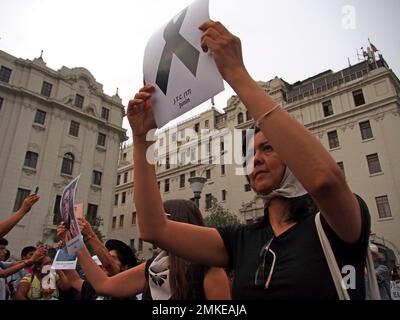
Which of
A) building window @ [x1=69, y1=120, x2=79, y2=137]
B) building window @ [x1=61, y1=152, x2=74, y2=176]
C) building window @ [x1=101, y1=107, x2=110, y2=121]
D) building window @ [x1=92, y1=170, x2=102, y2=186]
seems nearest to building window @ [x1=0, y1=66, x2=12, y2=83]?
building window @ [x1=69, y1=120, x2=79, y2=137]

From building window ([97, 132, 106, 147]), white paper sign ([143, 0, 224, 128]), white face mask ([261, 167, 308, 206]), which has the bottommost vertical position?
white face mask ([261, 167, 308, 206])

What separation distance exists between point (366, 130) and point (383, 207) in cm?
638

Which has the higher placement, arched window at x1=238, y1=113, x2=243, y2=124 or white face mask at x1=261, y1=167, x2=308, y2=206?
arched window at x1=238, y1=113, x2=243, y2=124

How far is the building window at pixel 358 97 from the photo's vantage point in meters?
24.9

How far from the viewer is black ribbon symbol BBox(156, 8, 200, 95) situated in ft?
4.50

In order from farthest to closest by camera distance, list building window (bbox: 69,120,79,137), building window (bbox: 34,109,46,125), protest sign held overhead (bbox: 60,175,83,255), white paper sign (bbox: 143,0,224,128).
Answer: building window (bbox: 69,120,79,137)
building window (bbox: 34,109,46,125)
protest sign held overhead (bbox: 60,175,83,255)
white paper sign (bbox: 143,0,224,128)

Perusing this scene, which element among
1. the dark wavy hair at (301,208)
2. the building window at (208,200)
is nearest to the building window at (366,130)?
the building window at (208,200)

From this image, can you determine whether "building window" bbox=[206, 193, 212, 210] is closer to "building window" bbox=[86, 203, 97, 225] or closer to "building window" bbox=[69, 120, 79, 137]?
"building window" bbox=[86, 203, 97, 225]

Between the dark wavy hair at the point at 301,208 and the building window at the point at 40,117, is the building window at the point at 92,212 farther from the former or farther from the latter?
the dark wavy hair at the point at 301,208

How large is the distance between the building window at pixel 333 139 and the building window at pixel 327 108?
5.56 ft

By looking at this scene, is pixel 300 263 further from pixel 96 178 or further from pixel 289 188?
pixel 96 178
